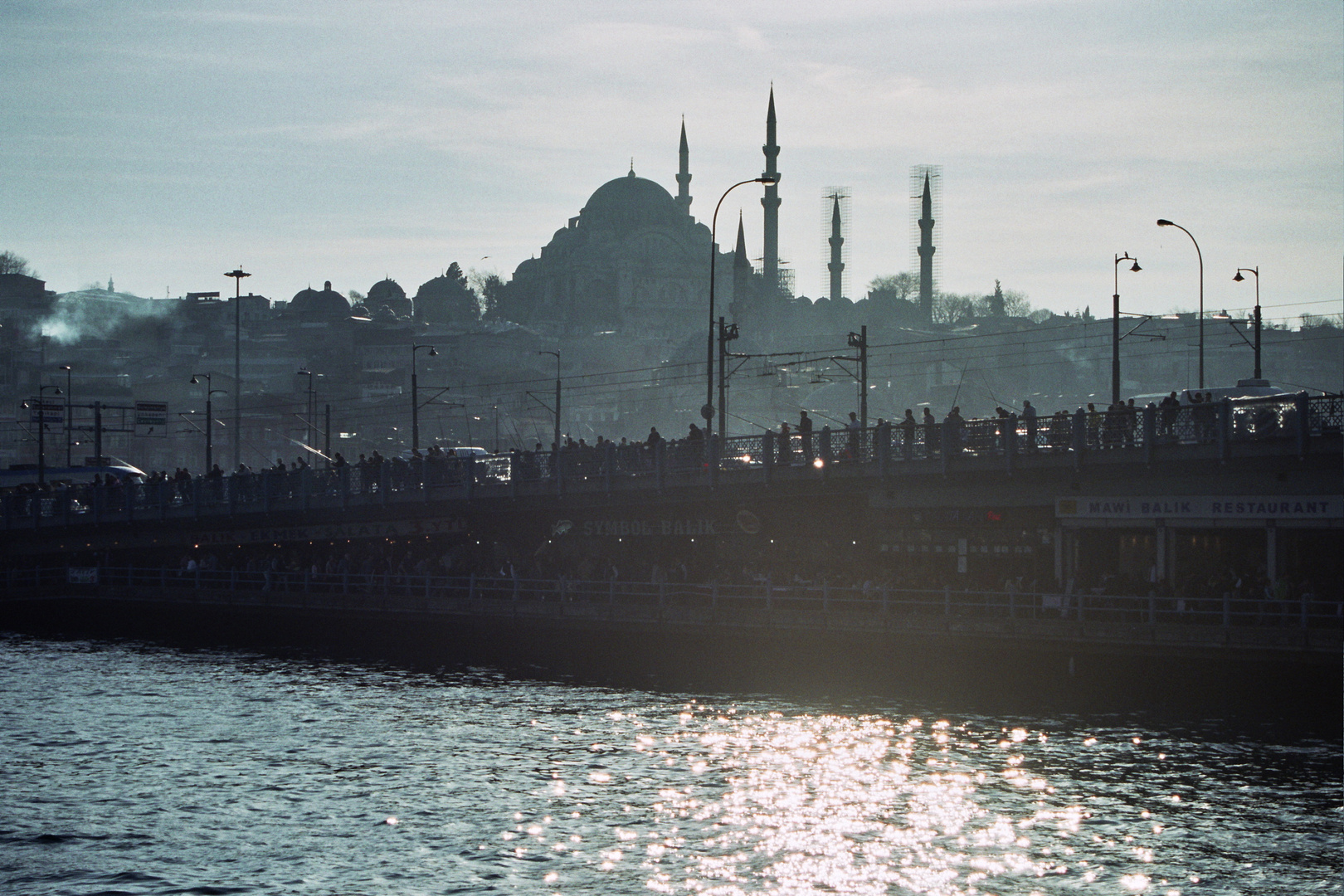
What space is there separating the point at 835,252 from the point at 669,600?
158 metres

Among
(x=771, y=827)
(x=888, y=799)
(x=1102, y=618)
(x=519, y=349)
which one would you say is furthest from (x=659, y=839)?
(x=519, y=349)

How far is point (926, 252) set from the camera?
17862 cm

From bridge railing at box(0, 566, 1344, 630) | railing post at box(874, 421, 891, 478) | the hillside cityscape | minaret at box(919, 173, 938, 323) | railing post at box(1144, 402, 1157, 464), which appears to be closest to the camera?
bridge railing at box(0, 566, 1344, 630)

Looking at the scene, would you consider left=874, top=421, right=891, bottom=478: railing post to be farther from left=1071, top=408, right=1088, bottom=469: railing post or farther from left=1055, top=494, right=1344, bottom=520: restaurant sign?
left=1071, top=408, right=1088, bottom=469: railing post

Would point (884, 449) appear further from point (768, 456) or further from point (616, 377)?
point (616, 377)

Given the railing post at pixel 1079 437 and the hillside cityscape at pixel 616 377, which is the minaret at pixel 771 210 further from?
the railing post at pixel 1079 437

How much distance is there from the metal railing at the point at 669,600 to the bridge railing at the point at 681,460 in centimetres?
246

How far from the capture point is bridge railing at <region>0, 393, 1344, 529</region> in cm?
3145

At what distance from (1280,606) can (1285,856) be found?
10.8 m

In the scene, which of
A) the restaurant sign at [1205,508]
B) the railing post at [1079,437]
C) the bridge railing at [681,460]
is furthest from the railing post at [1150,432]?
the restaurant sign at [1205,508]

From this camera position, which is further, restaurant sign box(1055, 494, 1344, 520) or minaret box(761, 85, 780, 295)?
minaret box(761, 85, 780, 295)

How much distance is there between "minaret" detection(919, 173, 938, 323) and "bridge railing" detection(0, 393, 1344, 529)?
136490 mm

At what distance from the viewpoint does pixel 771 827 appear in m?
23.0

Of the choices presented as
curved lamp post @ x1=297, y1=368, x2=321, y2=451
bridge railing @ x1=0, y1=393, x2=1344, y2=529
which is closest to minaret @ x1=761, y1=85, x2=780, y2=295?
curved lamp post @ x1=297, y1=368, x2=321, y2=451
